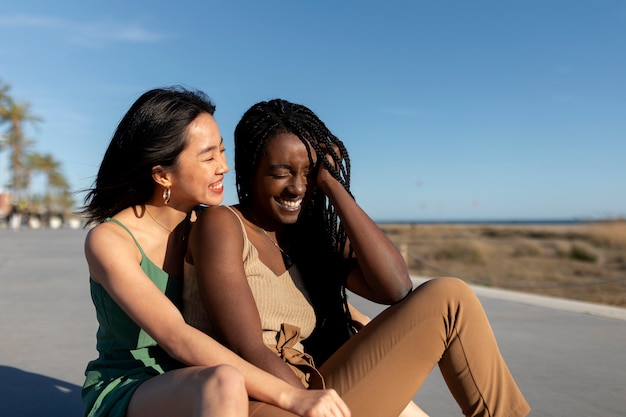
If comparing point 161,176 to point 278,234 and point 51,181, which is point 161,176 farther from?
point 51,181

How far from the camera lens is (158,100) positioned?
215 centimetres

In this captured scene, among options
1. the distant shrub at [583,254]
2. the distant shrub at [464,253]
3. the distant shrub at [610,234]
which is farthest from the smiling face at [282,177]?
the distant shrub at [610,234]

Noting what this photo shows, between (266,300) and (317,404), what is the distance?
502 millimetres

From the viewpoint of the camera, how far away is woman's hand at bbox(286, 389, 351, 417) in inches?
66.5

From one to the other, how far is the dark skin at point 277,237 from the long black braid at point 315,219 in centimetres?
4

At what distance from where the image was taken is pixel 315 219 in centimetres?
252

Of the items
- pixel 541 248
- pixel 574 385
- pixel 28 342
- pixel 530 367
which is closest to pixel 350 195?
pixel 574 385

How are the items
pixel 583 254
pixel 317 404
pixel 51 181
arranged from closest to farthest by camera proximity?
pixel 317 404
pixel 583 254
pixel 51 181

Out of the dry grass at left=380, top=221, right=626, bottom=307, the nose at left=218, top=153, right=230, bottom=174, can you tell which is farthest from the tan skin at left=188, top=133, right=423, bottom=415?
the dry grass at left=380, top=221, right=626, bottom=307

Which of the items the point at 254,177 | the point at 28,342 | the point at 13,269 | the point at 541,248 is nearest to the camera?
the point at 254,177

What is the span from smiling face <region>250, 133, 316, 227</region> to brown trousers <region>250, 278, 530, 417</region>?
495mm

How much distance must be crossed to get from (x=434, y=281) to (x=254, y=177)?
687mm

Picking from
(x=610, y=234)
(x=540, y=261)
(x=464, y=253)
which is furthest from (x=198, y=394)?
(x=610, y=234)

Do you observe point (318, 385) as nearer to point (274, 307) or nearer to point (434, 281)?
point (274, 307)
